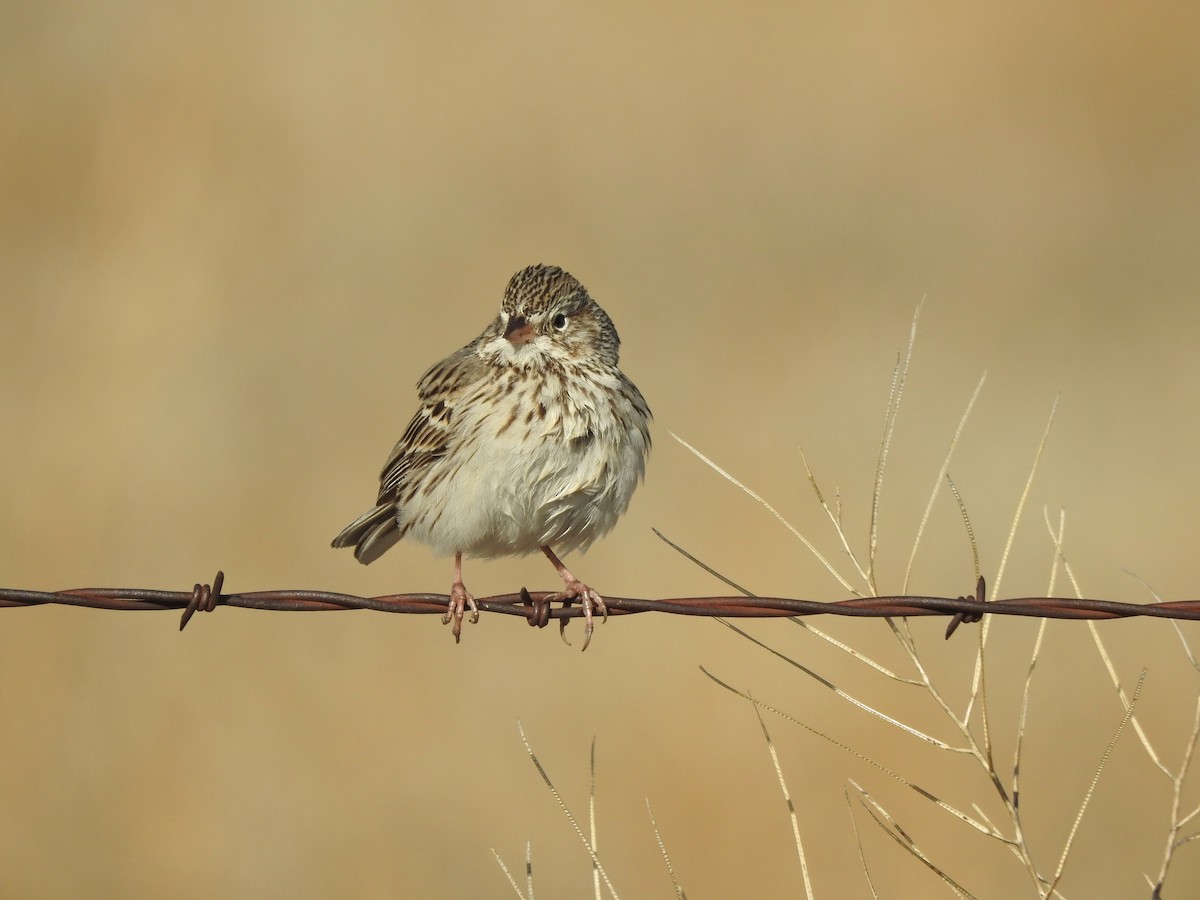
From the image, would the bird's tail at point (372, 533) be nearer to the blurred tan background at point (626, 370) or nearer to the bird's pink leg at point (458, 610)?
the bird's pink leg at point (458, 610)

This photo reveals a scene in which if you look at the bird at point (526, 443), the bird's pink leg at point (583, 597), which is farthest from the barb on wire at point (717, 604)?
the bird at point (526, 443)

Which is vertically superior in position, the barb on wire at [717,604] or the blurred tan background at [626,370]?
the blurred tan background at [626,370]

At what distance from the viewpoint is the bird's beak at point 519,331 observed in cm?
600

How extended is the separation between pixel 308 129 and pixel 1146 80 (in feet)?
26.2

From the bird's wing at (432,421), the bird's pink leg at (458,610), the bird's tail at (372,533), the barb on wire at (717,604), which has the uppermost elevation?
the bird's wing at (432,421)

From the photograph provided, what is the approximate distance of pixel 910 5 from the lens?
14000 mm

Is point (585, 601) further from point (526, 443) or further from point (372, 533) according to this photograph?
point (372, 533)

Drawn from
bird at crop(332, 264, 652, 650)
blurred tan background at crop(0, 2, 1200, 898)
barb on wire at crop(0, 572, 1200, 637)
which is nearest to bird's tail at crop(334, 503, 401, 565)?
bird at crop(332, 264, 652, 650)

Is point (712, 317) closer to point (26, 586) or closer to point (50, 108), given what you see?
point (26, 586)

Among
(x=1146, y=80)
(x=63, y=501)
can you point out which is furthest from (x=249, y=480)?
(x=1146, y=80)

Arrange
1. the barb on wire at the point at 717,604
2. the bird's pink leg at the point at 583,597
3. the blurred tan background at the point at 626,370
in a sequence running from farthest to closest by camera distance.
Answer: the blurred tan background at the point at 626,370 < the bird's pink leg at the point at 583,597 < the barb on wire at the point at 717,604

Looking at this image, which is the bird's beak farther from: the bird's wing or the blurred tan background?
the blurred tan background

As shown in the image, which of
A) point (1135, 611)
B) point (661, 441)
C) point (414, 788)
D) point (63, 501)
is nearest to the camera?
point (1135, 611)

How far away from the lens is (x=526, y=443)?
18.6 ft
